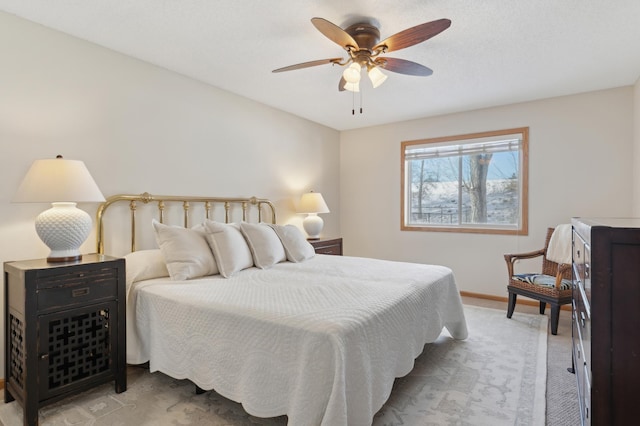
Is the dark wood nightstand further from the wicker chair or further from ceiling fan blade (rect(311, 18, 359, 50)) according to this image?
ceiling fan blade (rect(311, 18, 359, 50))

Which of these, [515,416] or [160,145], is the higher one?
[160,145]

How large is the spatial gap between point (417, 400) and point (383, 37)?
2.42 meters

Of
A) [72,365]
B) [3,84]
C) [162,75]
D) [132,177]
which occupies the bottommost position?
[72,365]

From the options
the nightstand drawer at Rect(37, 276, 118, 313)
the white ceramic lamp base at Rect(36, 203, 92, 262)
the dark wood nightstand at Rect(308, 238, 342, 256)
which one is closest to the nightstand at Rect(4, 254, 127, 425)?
the nightstand drawer at Rect(37, 276, 118, 313)

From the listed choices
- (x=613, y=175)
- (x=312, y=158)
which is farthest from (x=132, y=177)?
(x=613, y=175)

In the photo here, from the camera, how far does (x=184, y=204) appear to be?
10.4ft

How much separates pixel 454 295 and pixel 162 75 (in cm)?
315

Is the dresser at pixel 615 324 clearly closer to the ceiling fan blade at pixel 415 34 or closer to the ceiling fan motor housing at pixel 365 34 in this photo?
the ceiling fan blade at pixel 415 34

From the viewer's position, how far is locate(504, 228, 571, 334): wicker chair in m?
3.04

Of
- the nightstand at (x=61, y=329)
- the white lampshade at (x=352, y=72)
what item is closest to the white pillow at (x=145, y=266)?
the nightstand at (x=61, y=329)

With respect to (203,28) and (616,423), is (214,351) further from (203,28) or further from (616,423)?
(203,28)

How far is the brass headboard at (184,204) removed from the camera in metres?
2.57

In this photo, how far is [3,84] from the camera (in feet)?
6.98

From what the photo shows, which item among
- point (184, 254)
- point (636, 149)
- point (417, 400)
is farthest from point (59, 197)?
point (636, 149)
